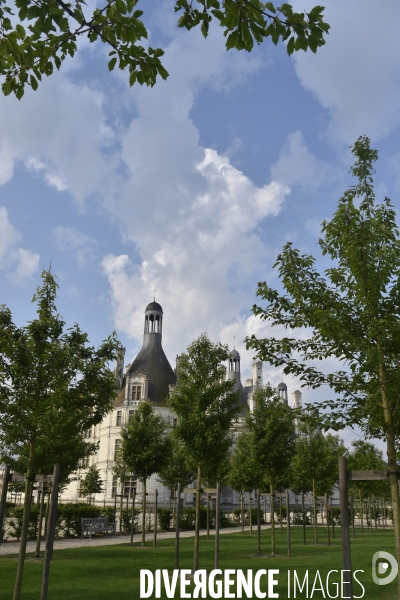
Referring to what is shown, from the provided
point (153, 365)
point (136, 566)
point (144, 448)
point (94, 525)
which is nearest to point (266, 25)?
point (136, 566)

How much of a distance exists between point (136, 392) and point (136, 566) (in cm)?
4846

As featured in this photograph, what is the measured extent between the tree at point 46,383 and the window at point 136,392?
53.5 metres

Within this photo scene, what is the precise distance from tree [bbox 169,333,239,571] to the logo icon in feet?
18.0

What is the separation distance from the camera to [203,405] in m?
15.3

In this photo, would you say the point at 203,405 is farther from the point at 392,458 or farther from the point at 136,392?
the point at 136,392

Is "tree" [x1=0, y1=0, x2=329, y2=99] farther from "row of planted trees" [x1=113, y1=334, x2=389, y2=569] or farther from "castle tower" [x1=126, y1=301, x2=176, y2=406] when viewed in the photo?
"castle tower" [x1=126, y1=301, x2=176, y2=406]

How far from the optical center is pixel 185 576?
14320 mm

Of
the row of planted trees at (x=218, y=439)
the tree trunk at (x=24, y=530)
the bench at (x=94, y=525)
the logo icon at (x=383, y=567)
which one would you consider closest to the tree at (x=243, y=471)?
the row of planted trees at (x=218, y=439)

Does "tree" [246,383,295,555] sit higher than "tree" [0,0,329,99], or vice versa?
"tree" [0,0,329,99]

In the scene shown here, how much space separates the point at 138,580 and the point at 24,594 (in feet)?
11.3

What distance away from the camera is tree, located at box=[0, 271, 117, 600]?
10258 millimetres

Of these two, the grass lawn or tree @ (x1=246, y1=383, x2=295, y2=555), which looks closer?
the grass lawn

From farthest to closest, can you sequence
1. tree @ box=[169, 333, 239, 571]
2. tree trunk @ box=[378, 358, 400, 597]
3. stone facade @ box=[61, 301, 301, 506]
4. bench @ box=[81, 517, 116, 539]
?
1. stone facade @ box=[61, 301, 301, 506]
2. bench @ box=[81, 517, 116, 539]
3. tree @ box=[169, 333, 239, 571]
4. tree trunk @ box=[378, 358, 400, 597]

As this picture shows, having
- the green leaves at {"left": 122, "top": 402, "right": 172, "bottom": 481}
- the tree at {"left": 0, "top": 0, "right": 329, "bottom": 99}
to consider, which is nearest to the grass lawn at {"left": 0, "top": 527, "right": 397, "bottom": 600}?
the green leaves at {"left": 122, "top": 402, "right": 172, "bottom": 481}
